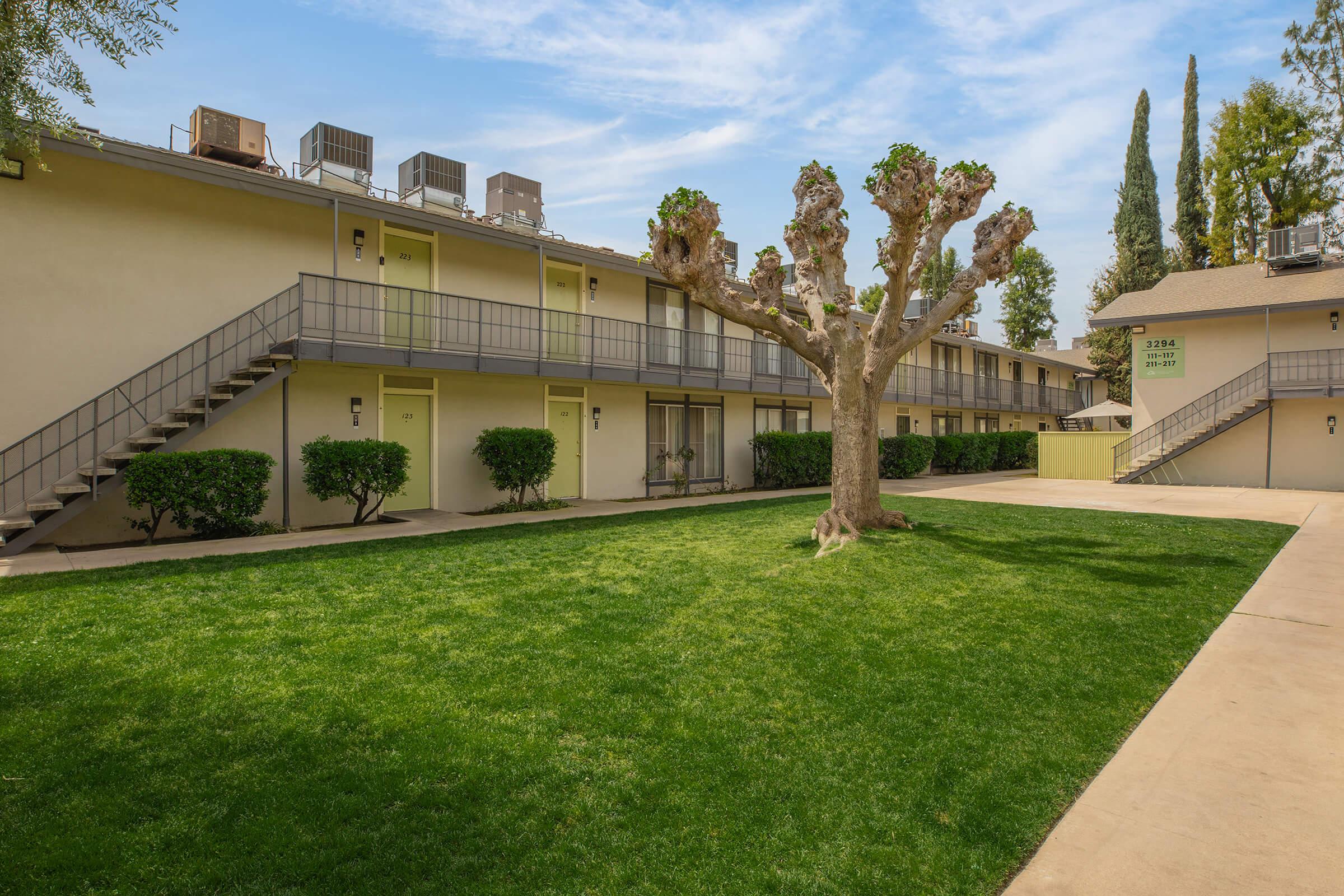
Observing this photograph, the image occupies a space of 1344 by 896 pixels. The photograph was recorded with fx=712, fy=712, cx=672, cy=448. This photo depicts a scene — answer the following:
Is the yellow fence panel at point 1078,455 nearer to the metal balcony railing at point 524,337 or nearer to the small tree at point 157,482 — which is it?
the metal balcony railing at point 524,337

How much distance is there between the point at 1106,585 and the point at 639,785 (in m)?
Result: 5.98

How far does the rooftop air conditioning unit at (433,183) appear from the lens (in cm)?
1438

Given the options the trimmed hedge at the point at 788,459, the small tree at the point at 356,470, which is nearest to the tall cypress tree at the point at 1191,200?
the trimmed hedge at the point at 788,459

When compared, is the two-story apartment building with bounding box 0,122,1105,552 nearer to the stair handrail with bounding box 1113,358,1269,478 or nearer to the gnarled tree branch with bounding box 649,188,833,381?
the gnarled tree branch with bounding box 649,188,833,381

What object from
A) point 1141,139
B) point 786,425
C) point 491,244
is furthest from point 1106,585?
point 1141,139

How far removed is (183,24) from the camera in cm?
536

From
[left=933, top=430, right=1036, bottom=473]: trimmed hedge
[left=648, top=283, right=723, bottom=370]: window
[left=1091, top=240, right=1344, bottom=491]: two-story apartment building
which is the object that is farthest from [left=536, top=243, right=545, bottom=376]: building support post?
[left=1091, top=240, right=1344, bottom=491]: two-story apartment building

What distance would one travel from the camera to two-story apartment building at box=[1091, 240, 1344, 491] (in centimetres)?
1934

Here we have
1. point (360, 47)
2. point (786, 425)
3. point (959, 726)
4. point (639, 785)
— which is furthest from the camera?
point (786, 425)

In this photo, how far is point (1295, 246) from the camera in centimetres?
2097

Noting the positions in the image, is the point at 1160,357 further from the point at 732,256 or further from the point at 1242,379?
the point at 732,256

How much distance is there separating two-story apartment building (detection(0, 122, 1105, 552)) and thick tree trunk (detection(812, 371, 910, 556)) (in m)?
6.14

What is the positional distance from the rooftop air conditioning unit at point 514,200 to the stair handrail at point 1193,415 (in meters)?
18.1

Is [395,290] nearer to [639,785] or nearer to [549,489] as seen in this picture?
[549,489]
